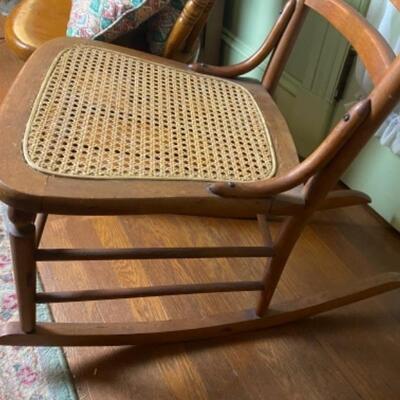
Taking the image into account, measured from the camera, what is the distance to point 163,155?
0.79 metres

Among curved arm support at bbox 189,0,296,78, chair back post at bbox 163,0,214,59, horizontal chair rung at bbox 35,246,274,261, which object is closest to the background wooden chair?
chair back post at bbox 163,0,214,59

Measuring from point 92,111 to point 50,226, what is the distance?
482mm

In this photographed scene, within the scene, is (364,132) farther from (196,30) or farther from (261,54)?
(196,30)

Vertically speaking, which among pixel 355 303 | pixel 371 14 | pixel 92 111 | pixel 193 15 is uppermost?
pixel 371 14

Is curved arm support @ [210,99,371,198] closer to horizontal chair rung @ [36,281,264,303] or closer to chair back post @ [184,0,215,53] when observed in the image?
horizontal chair rung @ [36,281,264,303]

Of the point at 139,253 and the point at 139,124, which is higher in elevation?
the point at 139,124

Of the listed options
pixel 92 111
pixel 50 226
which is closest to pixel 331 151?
pixel 92 111

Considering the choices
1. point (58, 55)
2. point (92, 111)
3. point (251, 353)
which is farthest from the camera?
point (251, 353)

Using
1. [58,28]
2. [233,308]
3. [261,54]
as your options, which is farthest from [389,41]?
[58,28]

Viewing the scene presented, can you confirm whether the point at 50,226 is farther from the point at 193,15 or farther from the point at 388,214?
the point at 388,214

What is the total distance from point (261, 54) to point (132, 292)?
0.52m

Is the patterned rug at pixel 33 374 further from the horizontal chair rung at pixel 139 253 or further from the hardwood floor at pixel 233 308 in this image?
Answer: the horizontal chair rung at pixel 139 253

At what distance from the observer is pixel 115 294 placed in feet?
2.95

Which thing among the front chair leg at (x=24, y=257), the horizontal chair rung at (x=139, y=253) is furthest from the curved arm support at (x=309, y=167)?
the front chair leg at (x=24, y=257)
